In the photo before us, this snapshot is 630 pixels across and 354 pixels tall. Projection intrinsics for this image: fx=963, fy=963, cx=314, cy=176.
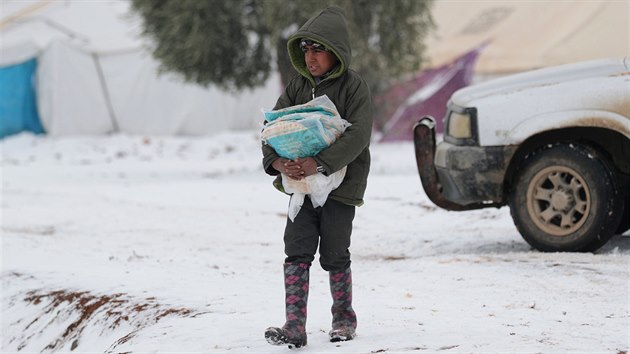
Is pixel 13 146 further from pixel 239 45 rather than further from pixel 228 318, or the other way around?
pixel 228 318

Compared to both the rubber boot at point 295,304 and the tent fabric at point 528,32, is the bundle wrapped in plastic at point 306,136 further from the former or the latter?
the tent fabric at point 528,32

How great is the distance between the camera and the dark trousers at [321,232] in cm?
433

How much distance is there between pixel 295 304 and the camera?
4301 millimetres

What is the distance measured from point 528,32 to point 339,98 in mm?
19159

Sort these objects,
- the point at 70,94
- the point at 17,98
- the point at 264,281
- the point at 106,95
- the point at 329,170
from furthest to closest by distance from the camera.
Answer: the point at 106,95
the point at 70,94
the point at 17,98
the point at 264,281
the point at 329,170

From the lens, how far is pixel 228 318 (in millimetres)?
4977

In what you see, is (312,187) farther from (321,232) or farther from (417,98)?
(417,98)

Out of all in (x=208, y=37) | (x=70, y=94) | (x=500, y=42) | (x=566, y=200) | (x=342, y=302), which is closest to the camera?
(x=342, y=302)

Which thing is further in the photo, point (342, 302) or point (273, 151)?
point (342, 302)

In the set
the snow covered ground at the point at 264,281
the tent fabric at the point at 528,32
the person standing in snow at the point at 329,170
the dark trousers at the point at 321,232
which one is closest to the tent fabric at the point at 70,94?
the tent fabric at the point at 528,32

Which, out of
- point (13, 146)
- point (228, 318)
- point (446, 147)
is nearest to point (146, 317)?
point (228, 318)

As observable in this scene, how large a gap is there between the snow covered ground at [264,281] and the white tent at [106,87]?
1462 cm

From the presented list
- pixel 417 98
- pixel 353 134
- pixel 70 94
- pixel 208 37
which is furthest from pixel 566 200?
pixel 70 94

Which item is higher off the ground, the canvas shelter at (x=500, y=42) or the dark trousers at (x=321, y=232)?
the canvas shelter at (x=500, y=42)
